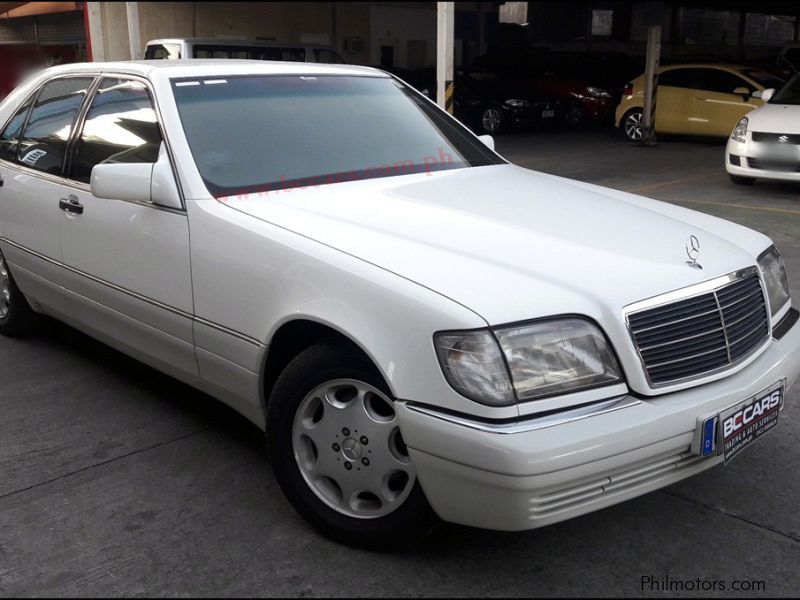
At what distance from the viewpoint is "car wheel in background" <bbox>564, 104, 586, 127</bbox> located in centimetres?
1972

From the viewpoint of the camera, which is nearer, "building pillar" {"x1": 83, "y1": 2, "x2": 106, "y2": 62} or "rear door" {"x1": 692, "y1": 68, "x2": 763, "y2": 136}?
"rear door" {"x1": 692, "y1": 68, "x2": 763, "y2": 136}

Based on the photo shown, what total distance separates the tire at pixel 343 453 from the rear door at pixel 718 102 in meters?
14.1

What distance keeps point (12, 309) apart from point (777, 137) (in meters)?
8.25

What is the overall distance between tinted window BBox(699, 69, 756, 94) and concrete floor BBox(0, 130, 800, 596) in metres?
12.6

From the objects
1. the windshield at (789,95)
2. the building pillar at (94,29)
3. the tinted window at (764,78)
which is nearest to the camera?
the windshield at (789,95)

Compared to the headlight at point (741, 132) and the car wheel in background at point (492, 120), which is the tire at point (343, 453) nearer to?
the headlight at point (741, 132)

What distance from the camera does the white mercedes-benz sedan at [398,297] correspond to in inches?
94.6

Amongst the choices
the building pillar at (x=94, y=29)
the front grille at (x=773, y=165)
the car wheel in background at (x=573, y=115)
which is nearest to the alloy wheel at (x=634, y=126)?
the car wheel in background at (x=573, y=115)

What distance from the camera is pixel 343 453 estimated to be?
279 cm

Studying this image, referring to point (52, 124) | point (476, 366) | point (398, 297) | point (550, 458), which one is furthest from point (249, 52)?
point (550, 458)

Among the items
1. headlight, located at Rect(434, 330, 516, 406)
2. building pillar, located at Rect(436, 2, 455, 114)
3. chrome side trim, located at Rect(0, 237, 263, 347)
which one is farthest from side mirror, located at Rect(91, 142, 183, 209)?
building pillar, located at Rect(436, 2, 455, 114)

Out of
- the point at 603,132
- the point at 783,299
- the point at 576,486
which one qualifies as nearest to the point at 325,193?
the point at 576,486

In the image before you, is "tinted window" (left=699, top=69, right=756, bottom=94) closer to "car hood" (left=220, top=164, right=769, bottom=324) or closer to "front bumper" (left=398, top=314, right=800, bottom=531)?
"car hood" (left=220, top=164, right=769, bottom=324)

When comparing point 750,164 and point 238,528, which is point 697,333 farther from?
point 750,164
